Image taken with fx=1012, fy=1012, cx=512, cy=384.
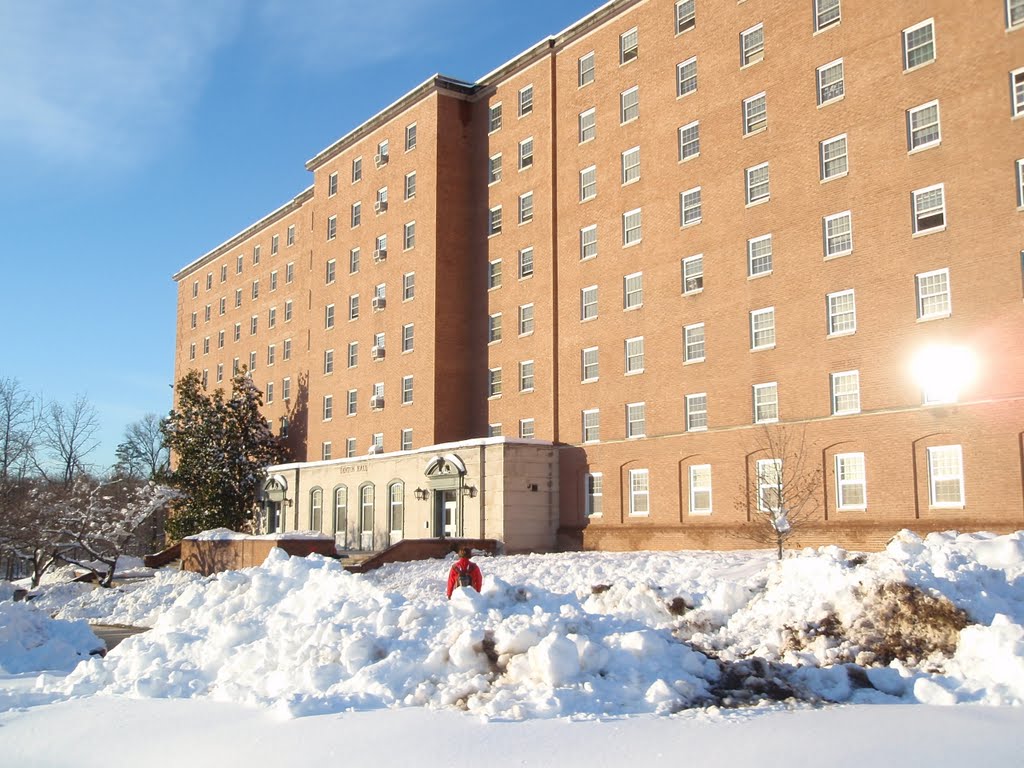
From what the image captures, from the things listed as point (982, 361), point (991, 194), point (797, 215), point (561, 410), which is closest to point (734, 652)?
point (982, 361)

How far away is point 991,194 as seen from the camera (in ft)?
98.2

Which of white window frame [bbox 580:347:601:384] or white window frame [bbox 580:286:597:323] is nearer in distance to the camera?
white window frame [bbox 580:347:601:384]

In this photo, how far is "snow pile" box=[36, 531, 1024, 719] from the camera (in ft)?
42.4

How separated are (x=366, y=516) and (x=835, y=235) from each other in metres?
27.3

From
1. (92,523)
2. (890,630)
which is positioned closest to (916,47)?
(890,630)

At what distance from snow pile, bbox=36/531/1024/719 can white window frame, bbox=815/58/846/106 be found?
19.8 metres

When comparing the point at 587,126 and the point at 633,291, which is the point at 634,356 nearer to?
the point at 633,291

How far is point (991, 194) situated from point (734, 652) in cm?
2011

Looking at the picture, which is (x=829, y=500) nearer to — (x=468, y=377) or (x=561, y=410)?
(x=561, y=410)

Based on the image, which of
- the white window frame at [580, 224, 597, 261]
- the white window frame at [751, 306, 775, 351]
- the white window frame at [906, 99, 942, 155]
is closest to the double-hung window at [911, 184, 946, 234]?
the white window frame at [906, 99, 942, 155]

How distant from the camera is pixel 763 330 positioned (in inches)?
1430

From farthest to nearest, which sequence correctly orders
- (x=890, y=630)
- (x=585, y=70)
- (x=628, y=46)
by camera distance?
(x=585, y=70) → (x=628, y=46) → (x=890, y=630)

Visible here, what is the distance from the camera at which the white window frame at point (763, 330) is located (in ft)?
118

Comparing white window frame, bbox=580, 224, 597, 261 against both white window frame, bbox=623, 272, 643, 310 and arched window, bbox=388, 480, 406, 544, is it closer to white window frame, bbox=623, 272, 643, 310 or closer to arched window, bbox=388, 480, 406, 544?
white window frame, bbox=623, 272, 643, 310
